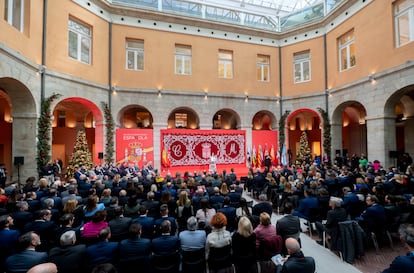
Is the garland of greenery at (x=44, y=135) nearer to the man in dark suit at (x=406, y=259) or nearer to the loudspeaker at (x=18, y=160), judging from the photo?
the loudspeaker at (x=18, y=160)

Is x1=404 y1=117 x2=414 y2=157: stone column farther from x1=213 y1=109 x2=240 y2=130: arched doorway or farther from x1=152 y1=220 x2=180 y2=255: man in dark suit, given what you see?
x1=152 y1=220 x2=180 y2=255: man in dark suit

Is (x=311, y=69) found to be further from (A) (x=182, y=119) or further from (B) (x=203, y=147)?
(A) (x=182, y=119)

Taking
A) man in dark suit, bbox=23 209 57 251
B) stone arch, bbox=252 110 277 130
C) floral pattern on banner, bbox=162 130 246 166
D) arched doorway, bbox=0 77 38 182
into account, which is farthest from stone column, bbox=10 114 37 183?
stone arch, bbox=252 110 277 130

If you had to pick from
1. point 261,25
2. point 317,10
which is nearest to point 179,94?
point 261,25

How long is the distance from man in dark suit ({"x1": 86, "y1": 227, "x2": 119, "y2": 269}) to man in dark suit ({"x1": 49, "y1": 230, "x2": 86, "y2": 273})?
91 mm

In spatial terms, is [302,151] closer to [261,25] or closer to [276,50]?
[276,50]

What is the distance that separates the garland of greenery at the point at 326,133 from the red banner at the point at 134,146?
10.2m

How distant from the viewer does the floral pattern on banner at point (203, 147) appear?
13828 millimetres

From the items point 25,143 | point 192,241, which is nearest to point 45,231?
point 192,241

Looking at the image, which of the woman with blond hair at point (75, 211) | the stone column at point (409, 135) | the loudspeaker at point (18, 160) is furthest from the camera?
the stone column at point (409, 135)

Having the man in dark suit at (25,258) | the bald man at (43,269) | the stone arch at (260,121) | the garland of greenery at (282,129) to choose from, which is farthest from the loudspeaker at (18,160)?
the stone arch at (260,121)

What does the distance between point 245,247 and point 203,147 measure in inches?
438

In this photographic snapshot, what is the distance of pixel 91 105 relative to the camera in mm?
12094

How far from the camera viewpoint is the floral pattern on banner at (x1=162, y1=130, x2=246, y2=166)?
1383cm
